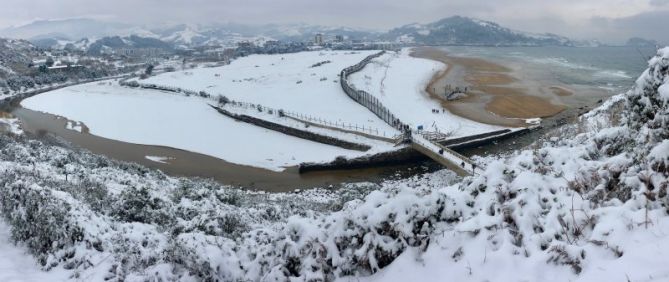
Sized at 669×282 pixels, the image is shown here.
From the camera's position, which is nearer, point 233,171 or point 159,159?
point 233,171

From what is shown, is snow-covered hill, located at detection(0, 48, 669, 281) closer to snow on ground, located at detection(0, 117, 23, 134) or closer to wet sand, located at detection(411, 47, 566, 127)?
wet sand, located at detection(411, 47, 566, 127)

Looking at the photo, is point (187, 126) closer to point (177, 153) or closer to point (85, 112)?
point (177, 153)

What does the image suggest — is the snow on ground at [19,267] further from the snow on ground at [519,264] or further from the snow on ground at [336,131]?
the snow on ground at [336,131]

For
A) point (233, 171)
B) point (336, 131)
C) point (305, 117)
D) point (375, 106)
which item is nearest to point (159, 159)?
point (233, 171)

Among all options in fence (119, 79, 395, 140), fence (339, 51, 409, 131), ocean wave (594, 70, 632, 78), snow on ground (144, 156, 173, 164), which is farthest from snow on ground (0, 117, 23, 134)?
ocean wave (594, 70, 632, 78)

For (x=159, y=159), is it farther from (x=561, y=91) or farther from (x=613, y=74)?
(x=613, y=74)

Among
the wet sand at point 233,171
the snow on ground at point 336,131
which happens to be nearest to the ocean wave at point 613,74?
the snow on ground at point 336,131
